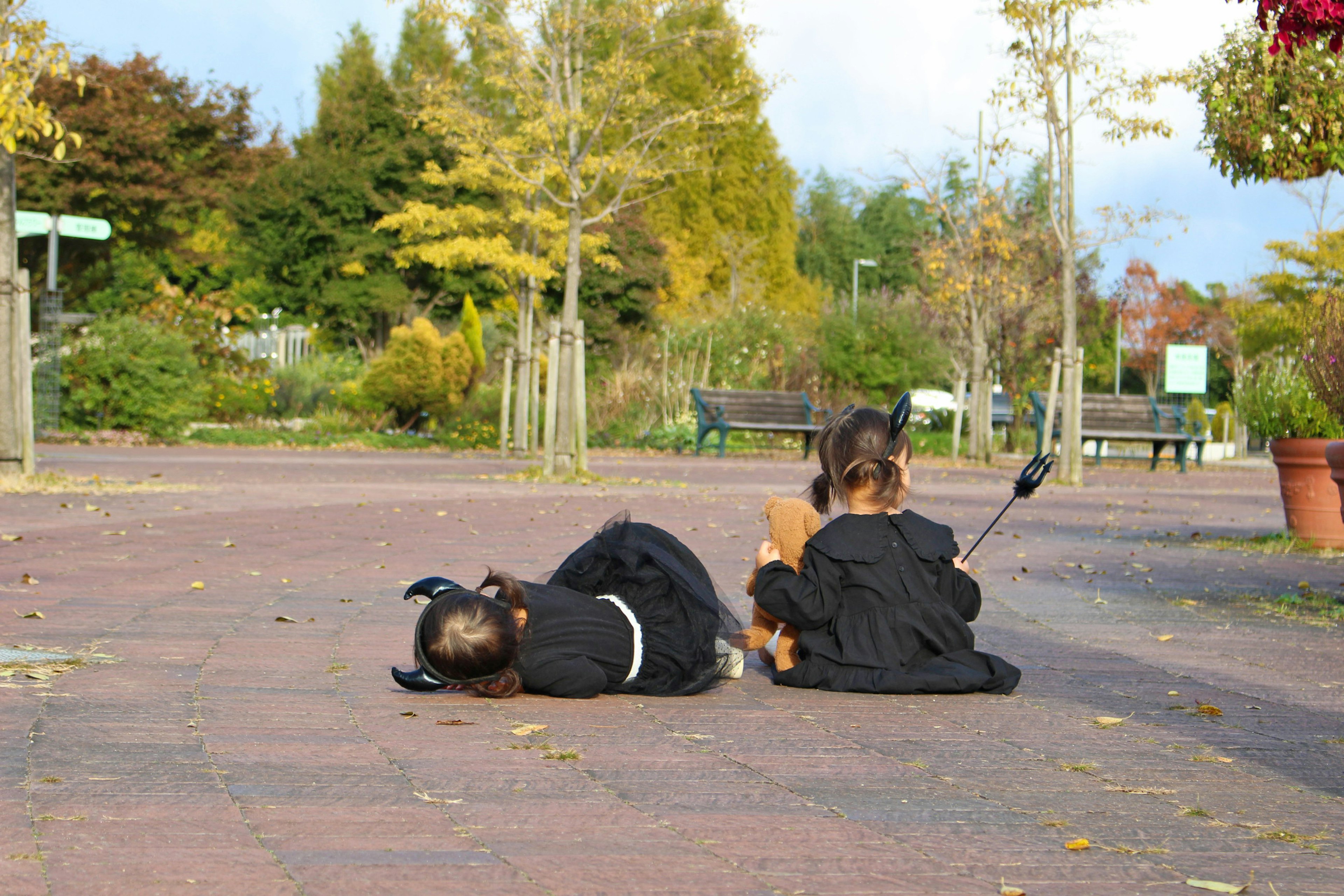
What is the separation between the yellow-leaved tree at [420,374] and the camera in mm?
25125

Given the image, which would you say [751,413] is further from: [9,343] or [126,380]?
[9,343]

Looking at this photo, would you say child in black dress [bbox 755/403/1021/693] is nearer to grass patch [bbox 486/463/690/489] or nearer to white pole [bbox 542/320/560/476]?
grass patch [bbox 486/463/690/489]

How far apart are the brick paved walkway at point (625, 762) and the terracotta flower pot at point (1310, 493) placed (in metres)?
2.39

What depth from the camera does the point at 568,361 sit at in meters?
14.7

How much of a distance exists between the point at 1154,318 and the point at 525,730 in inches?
2370

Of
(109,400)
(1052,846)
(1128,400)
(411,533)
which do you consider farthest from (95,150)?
(1052,846)

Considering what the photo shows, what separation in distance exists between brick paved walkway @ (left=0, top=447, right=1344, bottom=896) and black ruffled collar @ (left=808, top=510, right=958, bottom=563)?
49cm

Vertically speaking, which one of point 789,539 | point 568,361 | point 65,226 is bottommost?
point 789,539

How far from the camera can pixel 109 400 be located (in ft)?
73.2

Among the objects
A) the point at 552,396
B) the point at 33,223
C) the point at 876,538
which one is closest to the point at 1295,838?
the point at 876,538

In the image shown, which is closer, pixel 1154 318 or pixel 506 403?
pixel 506 403

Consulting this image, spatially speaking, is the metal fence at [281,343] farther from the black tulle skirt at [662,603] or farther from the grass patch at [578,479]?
the black tulle skirt at [662,603]

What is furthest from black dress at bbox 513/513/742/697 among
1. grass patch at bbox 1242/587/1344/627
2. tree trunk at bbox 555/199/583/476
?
tree trunk at bbox 555/199/583/476

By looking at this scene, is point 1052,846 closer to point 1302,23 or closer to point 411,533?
point 1302,23
